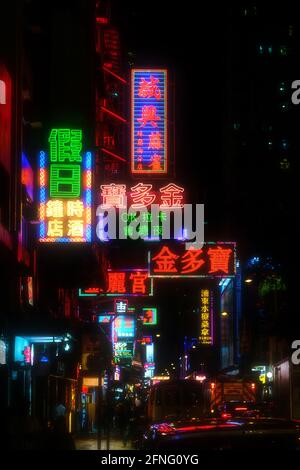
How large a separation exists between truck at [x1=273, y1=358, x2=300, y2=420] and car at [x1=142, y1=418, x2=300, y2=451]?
62.6 ft

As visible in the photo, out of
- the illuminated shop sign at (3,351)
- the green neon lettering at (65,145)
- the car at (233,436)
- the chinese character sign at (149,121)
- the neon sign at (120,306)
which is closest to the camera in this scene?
the car at (233,436)

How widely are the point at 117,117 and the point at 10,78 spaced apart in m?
12.7

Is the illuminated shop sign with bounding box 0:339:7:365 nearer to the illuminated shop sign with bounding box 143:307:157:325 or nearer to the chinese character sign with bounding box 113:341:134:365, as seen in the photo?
the chinese character sign with bounding box 113:341:134:365

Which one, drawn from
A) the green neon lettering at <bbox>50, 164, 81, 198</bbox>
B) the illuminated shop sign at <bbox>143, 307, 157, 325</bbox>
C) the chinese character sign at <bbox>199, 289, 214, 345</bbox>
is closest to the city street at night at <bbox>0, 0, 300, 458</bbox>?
the green neon lettering at <bbox>50, 164, 81, 198</bbox>

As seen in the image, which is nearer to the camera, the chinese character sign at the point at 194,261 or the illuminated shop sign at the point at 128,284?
the chinese character sign at the point at 194,261

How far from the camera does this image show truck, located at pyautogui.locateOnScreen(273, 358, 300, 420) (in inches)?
1037

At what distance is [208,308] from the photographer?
62.5 meters

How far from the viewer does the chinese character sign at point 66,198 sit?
2238 cm

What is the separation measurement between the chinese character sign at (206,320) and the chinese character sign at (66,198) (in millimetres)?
40218

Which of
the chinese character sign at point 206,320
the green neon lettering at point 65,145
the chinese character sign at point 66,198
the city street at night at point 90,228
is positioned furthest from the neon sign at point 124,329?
the chinese character sign at point 206,320

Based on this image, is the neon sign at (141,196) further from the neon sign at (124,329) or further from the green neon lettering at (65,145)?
the neon sign at (124,329)

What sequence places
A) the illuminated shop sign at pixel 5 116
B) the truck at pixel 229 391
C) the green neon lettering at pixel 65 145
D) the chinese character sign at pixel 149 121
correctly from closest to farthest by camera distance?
the illuminated shop sign at pixel 5 116 → the green neon lettering at pixel 65 145 → the chinese character sign at pixel 149 121 → the truck at pixel 229 391
